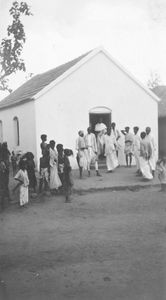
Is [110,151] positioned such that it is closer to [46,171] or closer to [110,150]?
[110,150]

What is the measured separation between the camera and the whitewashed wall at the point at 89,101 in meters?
16.1

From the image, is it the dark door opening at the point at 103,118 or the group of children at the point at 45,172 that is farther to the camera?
the dark door opening at the point at 103,118

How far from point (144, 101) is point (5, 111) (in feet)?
24.4

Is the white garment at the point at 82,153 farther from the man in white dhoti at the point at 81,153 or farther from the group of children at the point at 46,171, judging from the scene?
the group of children at the point at 46,171

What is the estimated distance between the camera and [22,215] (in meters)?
9.40

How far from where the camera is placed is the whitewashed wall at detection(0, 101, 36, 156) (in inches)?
648

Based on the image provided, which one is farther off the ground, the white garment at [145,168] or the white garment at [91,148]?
the white garment at [91,148]

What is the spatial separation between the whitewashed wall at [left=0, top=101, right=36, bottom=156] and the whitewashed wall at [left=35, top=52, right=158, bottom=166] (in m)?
0.54

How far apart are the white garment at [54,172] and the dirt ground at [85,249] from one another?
55cm

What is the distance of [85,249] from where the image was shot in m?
6.70

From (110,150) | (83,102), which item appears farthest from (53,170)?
(83,102)

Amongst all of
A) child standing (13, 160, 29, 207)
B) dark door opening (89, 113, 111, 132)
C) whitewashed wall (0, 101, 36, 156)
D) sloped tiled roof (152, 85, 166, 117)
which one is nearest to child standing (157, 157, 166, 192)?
child standing (13, 160, 29, 207)

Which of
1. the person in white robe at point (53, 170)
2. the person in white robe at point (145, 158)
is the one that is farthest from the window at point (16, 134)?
the person in white robe at point (53, 170)

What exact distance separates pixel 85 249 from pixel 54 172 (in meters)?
4.52
